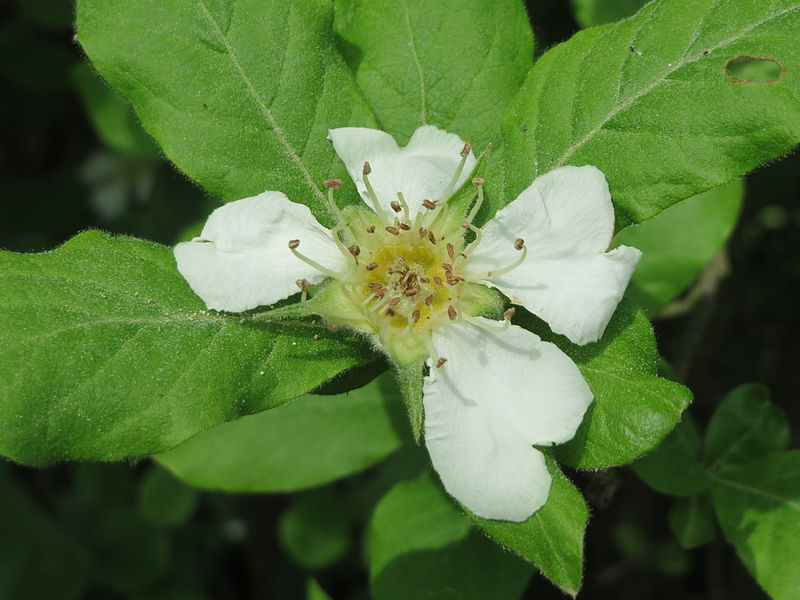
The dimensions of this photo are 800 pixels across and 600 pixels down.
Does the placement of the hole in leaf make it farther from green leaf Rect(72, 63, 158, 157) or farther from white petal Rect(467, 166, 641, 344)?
green leaf Rect(72, 63, 158, 157)

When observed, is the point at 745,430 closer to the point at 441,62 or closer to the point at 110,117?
the point at 441,62

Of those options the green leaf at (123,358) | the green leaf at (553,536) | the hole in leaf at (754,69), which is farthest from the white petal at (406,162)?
the green leaf at (553,536)

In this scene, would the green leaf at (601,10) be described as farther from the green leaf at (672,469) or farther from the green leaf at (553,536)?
the green leaf at (553,536)

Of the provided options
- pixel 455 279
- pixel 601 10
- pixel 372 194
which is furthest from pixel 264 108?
pixel 601 10

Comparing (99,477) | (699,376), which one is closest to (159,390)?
(699,376)

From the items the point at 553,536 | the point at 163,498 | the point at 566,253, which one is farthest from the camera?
the point at 163,498

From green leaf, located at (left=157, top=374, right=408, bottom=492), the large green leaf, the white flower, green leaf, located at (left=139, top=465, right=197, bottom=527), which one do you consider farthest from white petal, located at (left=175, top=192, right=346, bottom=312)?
green leaf, located at (left=139, top=465, right=197, bottom=527)
